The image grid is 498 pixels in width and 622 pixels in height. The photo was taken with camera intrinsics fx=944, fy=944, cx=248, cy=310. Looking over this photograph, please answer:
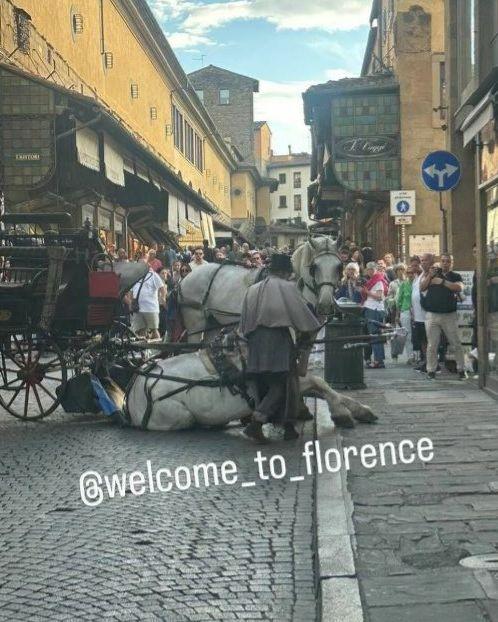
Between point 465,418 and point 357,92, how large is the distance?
1751 cm

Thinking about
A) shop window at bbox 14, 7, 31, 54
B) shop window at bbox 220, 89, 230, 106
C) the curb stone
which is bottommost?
the curb stone

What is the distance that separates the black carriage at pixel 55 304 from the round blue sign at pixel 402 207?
10025 mm

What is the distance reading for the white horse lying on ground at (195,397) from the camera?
8.94 m

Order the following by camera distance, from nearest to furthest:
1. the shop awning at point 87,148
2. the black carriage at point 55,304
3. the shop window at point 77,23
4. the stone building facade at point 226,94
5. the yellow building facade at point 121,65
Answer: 1. the black carriage at point 55,304
2. the shop awning at point 87,148
3. the yellow building facade at point 121,65
4. the shop window at point 77,23
5. the stone building facade at point 226,94

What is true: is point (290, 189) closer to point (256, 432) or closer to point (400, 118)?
point (400, 118)

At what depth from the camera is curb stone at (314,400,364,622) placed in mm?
4105

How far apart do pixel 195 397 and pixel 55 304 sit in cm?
178

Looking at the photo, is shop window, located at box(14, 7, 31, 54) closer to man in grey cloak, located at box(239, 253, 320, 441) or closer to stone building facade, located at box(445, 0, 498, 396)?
stone building facade, located at box(445, 0, 498, 396)

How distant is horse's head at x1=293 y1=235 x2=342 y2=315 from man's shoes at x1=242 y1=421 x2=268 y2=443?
161cm

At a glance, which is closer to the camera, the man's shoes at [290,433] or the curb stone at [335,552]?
the curb stone at [335,552]

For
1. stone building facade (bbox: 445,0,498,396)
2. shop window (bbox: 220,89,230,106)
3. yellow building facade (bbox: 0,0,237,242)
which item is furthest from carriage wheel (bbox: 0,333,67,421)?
shop window (bbox: 220,89,230,106)

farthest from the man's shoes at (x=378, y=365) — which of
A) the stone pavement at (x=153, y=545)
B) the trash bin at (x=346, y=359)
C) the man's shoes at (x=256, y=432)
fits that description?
the stone pavement at (x=153, y=545)

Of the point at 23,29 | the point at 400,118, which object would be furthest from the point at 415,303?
the point at 400,118

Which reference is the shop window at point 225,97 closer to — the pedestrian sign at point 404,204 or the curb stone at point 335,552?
the pedestrian sign at point 404,204
